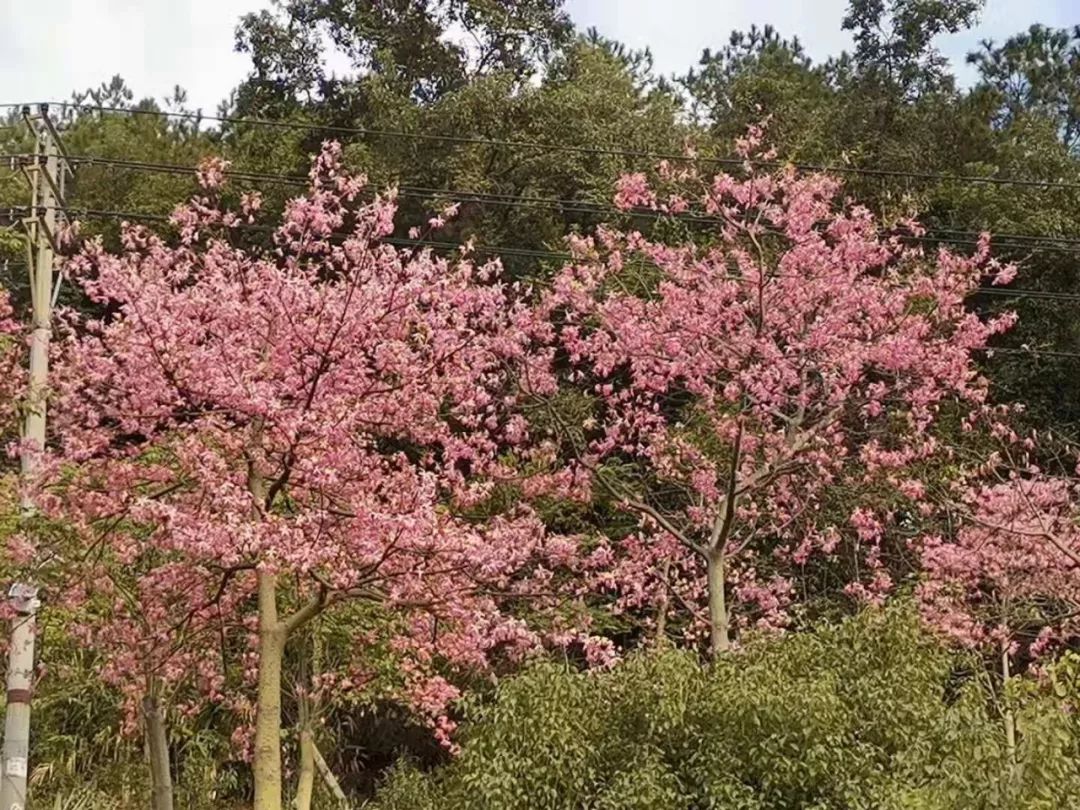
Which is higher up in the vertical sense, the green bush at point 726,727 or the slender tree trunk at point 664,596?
the slender tree trunk at point 664,596

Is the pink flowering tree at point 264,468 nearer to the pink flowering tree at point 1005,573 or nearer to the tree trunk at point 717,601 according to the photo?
the tree trunk at point 717,601

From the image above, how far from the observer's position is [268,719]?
869 cm

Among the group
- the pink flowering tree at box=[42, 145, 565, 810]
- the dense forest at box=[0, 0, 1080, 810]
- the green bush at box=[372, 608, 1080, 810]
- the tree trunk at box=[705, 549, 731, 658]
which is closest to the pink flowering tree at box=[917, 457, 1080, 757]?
the dense forest at box=[0, 0, 1080, 810]

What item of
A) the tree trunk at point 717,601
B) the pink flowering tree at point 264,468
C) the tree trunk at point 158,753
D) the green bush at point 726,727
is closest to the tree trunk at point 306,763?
the pink flowering tree at point 264,468

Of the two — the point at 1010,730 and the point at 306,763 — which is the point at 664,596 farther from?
the point at 1010,730

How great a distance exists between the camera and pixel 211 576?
31.6ft

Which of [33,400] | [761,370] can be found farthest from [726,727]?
[761,370]

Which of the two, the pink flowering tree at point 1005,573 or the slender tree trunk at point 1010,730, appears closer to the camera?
the slender tree trunk at point 1010,730

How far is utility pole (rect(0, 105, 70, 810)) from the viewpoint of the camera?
859 centimetres

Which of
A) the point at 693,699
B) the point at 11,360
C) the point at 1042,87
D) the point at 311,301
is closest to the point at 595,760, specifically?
the point at 693,699

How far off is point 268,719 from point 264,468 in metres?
1.76

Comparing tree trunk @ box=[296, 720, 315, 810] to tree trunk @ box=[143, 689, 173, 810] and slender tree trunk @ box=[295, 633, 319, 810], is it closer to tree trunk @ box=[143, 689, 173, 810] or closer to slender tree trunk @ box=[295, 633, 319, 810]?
slender tree trunk @ box=[295, 633, 319, 810]

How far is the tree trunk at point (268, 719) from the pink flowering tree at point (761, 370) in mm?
3890

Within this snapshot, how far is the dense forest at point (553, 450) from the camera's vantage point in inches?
313
